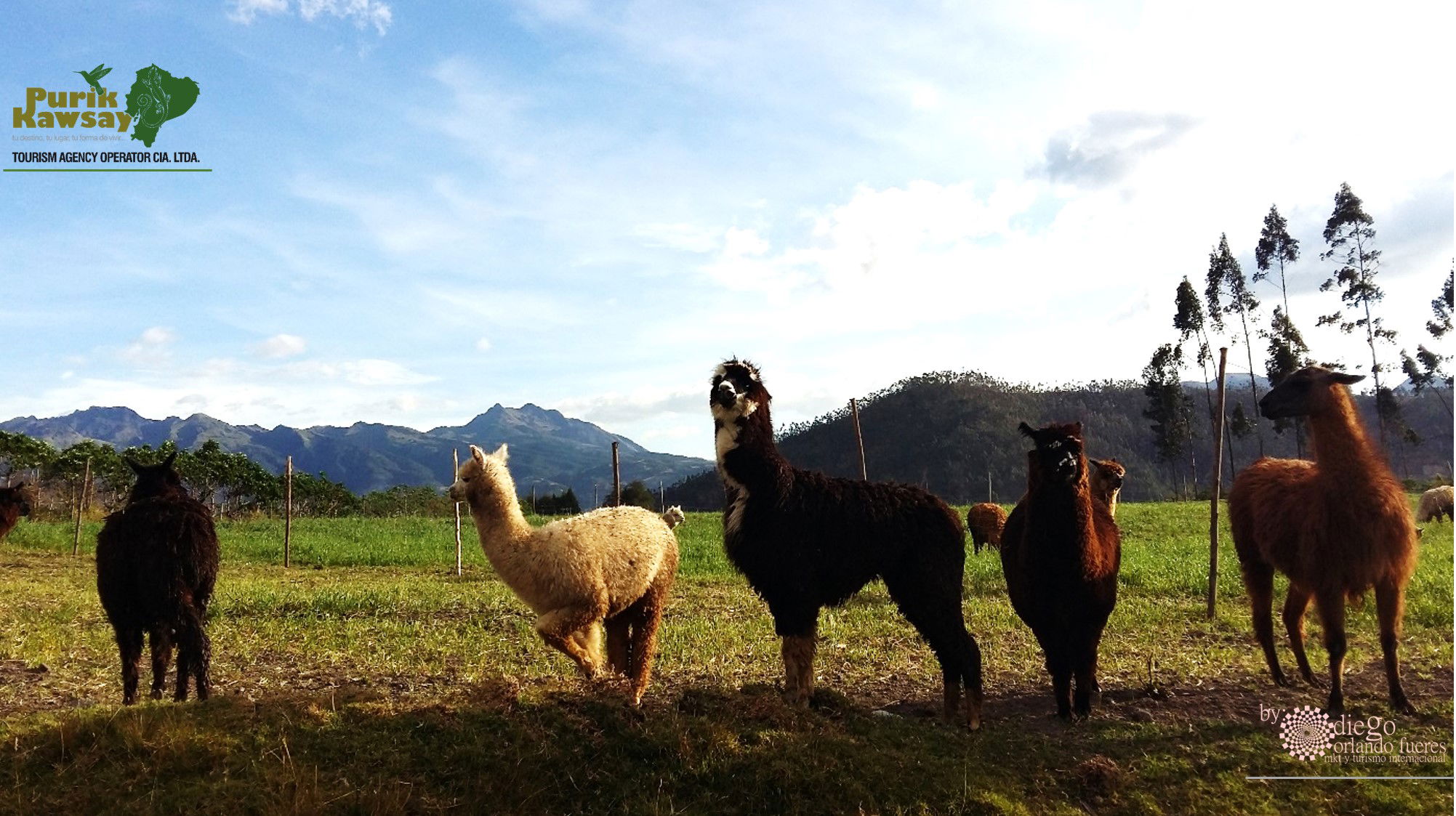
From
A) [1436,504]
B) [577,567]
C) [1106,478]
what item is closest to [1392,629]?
[1106,478]

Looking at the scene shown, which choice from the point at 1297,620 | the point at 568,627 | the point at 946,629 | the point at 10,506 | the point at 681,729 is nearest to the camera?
the point at 681,729

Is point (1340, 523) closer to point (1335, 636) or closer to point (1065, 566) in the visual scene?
point (1335, 636)

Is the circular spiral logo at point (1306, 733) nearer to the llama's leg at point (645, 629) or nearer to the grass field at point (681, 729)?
the grass field at point (681, 729)

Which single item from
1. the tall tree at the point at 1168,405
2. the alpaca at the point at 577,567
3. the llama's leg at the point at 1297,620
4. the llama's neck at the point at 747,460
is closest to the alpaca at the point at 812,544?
the llama's neck at the point at 747,460

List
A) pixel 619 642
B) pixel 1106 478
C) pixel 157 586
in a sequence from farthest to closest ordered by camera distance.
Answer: pixel 1106 478
pixel 619 642
pixel 157 586

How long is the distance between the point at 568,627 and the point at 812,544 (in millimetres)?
1845

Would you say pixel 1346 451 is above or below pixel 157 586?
above

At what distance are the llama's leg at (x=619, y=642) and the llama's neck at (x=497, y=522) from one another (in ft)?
3.64

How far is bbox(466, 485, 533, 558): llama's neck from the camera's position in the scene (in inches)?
224

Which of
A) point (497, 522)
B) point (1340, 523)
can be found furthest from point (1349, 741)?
point (497, 522)

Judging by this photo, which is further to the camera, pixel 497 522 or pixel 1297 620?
pixel 1297 620

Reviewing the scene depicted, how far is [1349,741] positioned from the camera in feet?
18.5

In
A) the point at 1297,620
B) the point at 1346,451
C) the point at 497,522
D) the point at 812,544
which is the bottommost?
the point at 1297,620

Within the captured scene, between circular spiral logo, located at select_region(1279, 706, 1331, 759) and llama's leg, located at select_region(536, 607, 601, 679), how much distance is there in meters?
5.05
